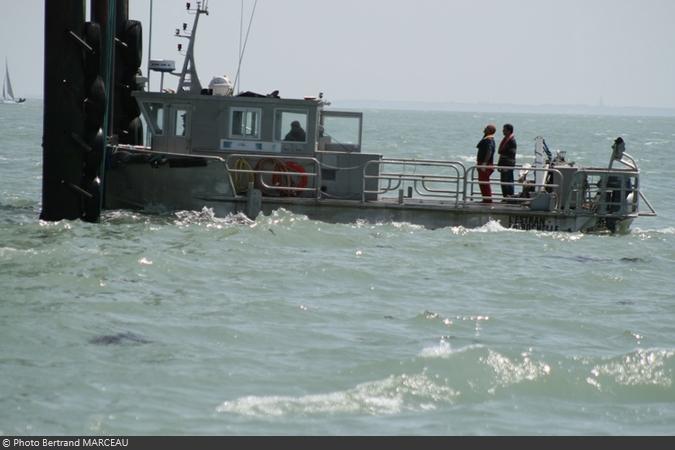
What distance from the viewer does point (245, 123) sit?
21141 millimetres

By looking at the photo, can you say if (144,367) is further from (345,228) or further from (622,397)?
(345,228)

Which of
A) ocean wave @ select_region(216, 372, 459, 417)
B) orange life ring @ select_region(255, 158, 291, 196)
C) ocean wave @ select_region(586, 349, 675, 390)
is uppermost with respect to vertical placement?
orange life ring @ select_region(255, 158, 291, 196)

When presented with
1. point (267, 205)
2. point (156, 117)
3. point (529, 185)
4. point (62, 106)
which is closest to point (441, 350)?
point (529, 185)

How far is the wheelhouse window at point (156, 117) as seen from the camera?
21375 millimetres

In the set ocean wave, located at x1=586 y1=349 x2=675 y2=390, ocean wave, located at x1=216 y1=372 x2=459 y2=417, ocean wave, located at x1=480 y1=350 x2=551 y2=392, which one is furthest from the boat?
ocean wave, located at x1=216 y1=372 x2=459 y2=417

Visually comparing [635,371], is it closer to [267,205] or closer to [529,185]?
[529,185]

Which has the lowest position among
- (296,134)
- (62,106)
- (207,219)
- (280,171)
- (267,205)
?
(207,219)

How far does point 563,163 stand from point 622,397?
11.9 m

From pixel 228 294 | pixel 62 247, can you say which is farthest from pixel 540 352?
pixel 62 247

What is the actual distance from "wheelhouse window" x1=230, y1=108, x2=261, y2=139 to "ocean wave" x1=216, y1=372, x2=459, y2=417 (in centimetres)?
1082

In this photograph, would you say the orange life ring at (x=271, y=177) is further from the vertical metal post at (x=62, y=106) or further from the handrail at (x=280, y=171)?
the vertical metal post at (x=62, y=106)

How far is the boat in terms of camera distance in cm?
2050

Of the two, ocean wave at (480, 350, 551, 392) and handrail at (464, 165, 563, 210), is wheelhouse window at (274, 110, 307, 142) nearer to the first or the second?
handrail at (464, 165, 563, 210)

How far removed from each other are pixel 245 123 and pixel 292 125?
2.68 ft
